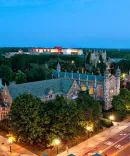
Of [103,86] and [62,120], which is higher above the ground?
[103,86]

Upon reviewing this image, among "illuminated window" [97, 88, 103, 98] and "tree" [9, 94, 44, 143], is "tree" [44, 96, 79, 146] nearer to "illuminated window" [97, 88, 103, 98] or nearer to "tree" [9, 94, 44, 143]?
"tree" [9, 94, 44, 143]

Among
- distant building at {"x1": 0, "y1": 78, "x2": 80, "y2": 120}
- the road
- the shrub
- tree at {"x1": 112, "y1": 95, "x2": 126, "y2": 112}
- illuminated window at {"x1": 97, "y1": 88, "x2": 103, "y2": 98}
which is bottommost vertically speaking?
the road

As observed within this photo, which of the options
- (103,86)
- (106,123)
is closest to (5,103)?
(106,123)

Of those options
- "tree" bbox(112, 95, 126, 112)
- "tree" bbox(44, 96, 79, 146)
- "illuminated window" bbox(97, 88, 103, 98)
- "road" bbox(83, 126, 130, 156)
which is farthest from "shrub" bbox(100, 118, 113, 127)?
"illuminated window" bbox(97, 88, 103, 98)

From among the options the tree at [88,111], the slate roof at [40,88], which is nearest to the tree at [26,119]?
the tree at [88,111]

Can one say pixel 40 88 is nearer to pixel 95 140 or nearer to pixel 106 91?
pixel 106 91

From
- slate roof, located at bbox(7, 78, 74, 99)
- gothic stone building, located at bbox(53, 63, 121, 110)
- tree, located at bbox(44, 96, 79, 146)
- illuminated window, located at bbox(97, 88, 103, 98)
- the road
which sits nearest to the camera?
the road

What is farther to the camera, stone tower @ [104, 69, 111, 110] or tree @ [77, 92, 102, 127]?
stone tower @ [104, 69, 111, 110]
